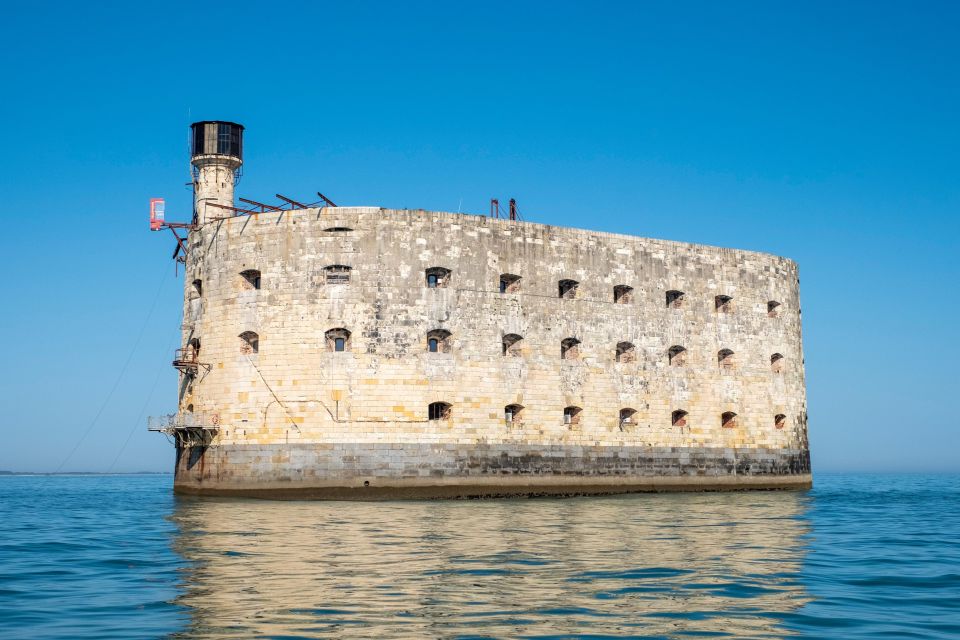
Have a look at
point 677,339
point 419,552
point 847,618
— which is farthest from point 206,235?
point 847,618

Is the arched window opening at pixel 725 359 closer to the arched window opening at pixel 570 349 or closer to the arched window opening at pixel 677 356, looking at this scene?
the arched window opening at pixel 677 356

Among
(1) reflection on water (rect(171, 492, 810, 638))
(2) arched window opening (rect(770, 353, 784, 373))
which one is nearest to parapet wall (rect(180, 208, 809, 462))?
(2) arched window opening (rect(770, 353, 784, 373))

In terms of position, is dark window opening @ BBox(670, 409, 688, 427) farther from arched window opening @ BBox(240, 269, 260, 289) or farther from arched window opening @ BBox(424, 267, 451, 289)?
arched window opening @ BBox(240, 269, 260, 289)

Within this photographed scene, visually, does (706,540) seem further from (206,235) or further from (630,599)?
(206,235)

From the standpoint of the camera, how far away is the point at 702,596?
1112 centimetres

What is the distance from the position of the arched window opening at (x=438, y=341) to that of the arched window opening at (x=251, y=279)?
5.39 metres

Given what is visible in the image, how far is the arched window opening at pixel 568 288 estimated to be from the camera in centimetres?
3119

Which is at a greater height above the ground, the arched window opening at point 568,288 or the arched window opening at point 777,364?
the arched window opening at point 568,288

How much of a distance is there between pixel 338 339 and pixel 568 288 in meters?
7.88

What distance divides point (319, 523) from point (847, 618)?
12343 mm

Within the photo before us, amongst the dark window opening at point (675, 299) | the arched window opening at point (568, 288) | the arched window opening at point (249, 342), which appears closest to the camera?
the arched window opening at point (249, 342)

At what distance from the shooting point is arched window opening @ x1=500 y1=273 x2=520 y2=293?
98.8 feet

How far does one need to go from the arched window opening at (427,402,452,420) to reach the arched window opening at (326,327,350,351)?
308 cm

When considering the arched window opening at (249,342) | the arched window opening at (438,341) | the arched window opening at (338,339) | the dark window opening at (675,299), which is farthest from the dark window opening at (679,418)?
the arched window opening at (249,342)
